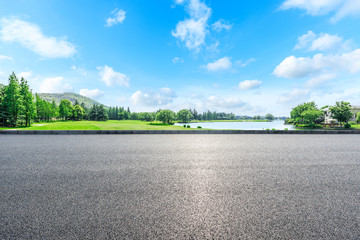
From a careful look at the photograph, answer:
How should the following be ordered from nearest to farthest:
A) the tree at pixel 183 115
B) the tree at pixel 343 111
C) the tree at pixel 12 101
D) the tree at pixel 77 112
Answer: the tree at pixel 12 101, the tree at pixel 343 111, the tree at pixel 77 112, the tree at pixel 183 115

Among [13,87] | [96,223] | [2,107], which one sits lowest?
[96,223]

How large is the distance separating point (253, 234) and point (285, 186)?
2.02 m

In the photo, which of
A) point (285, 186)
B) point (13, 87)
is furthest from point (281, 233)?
point (13, 87)

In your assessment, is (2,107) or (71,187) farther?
(2,107)

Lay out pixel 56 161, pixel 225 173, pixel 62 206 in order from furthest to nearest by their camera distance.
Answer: pixel 56 161 → pixel 225 173 → pixel 62 206

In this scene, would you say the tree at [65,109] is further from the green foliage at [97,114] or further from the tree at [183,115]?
the tree at [183,115]

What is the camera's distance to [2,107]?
3119cm

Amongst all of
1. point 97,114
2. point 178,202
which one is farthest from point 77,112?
point 178,202

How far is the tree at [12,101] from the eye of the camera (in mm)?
30513

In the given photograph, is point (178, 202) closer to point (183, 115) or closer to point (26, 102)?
point (26, 102)

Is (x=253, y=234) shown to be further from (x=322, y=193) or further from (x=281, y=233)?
(x=322, y=193)

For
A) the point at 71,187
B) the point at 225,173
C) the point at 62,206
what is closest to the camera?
the point at 62,206

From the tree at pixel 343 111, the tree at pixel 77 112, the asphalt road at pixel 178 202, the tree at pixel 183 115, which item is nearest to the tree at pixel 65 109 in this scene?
the tree at pixel 77 112

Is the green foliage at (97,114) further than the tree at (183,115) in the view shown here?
No
